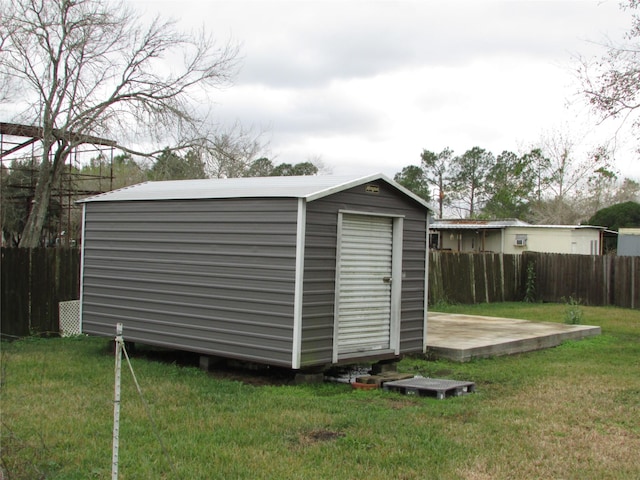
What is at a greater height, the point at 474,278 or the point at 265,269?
the point at 265,269

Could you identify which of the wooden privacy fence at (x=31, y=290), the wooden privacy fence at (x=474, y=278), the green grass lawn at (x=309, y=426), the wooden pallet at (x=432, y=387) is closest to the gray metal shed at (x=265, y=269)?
the green grass lawn at (x=309, y=426)

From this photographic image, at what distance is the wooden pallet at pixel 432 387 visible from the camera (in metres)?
7.35

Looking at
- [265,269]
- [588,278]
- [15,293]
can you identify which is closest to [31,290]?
[15,293]

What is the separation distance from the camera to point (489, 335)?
11.7 m

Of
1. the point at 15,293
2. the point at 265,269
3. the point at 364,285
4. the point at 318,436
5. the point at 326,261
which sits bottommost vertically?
the point at 318,436

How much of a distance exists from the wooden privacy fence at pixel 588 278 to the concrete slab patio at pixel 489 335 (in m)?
6.86

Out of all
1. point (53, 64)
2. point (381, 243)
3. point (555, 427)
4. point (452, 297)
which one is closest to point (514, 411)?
point (555, 427)

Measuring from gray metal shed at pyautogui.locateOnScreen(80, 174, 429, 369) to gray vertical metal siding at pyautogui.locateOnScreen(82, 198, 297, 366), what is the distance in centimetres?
1

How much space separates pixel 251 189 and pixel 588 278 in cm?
1467

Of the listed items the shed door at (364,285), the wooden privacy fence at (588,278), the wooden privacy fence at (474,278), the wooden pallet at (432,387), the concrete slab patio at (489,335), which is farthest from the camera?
the wooden privacy fence at (588,278)

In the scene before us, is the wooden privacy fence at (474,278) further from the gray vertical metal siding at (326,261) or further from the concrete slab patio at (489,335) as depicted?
the gray vertical metal siding at (326,261)

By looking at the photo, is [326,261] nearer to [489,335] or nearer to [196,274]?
[196,274]

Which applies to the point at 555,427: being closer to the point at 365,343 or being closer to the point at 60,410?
the point at 365,343

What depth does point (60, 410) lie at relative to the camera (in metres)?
6.31
